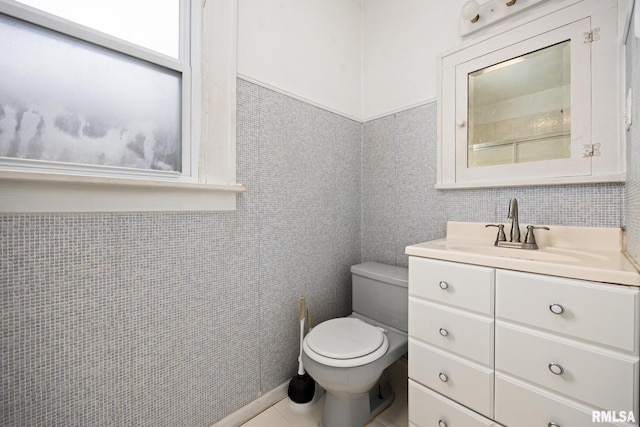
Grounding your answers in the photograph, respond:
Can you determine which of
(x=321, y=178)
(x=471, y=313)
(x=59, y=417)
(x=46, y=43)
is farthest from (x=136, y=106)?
(x=471, y=313)

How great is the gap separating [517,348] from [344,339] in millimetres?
681

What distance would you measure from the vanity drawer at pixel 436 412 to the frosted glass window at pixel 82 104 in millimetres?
1480

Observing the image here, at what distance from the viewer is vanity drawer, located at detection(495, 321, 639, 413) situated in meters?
0.68

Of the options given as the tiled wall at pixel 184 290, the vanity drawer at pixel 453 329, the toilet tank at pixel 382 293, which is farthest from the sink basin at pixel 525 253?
the tiled wall at pixel 184 290

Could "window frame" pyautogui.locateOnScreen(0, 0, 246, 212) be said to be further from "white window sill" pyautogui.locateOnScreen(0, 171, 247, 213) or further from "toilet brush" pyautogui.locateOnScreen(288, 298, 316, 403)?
"toilet brush" pyautogui.locateOnScreen(288, 298, 316, 403)

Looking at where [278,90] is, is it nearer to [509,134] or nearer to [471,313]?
[509,134]

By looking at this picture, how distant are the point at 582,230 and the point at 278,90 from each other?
1588 mm

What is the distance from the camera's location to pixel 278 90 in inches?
56.6

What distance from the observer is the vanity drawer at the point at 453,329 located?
92cm

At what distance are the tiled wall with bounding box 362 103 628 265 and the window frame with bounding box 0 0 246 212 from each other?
1.02 metres

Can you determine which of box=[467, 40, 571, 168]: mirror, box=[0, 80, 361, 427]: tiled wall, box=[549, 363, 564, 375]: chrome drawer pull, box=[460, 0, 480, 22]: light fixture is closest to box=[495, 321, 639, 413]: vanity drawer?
box=[549, 363, 564, 375]: chrome drawer pull

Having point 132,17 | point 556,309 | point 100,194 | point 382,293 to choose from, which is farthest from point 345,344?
point 132,17

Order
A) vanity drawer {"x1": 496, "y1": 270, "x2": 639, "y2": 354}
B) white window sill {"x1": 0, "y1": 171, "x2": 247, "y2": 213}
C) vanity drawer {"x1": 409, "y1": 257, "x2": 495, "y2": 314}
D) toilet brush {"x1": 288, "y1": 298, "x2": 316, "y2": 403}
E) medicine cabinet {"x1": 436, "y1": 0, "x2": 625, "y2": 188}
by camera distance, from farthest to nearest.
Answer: toilet brush {"x1": 288, "y1": 298, "x2": 316, "y2": 403} < medicine cabinet {"x1": 436, "y1": 0, "x2": 625, "y2": 188} < vanity drawer {"x1": 409, "y1": 257, "x2": 495, "y2": 314} < white window sill {"x1": 0, "y1": 171, "x2": 247, "y2": 213} < vanity drawer {"x1": 496, "y1": 270, "x2": 639, "y2": 354}

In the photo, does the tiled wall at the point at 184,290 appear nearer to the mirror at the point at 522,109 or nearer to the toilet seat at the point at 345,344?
the toilet seat at the point at 345,344
